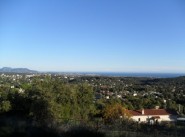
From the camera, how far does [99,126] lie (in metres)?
8.89

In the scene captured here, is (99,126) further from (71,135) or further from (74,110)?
(74,110)

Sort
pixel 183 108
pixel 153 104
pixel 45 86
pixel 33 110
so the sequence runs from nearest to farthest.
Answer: pixel 33 110
pixel 45 86
pixel 183 108
pixel 153 104

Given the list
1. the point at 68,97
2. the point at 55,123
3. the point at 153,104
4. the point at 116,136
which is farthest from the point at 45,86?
the point at 153,104

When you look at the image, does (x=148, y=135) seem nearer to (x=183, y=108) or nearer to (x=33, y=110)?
(x=33, y=110)

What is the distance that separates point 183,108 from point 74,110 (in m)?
23.3

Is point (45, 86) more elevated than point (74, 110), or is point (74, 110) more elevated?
point (45, 86)

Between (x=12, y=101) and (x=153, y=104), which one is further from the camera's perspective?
(x=153, y=104)

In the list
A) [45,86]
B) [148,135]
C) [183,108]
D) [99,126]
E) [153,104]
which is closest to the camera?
[148,135]

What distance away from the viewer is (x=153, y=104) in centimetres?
5403

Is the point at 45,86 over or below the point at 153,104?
over

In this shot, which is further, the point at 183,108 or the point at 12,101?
the point at 183,108

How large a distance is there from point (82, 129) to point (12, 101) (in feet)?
57.3

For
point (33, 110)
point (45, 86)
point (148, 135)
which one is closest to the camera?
point (148, 135)

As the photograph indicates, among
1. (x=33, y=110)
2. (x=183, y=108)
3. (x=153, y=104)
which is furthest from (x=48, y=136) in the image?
(x=153, y=104)
